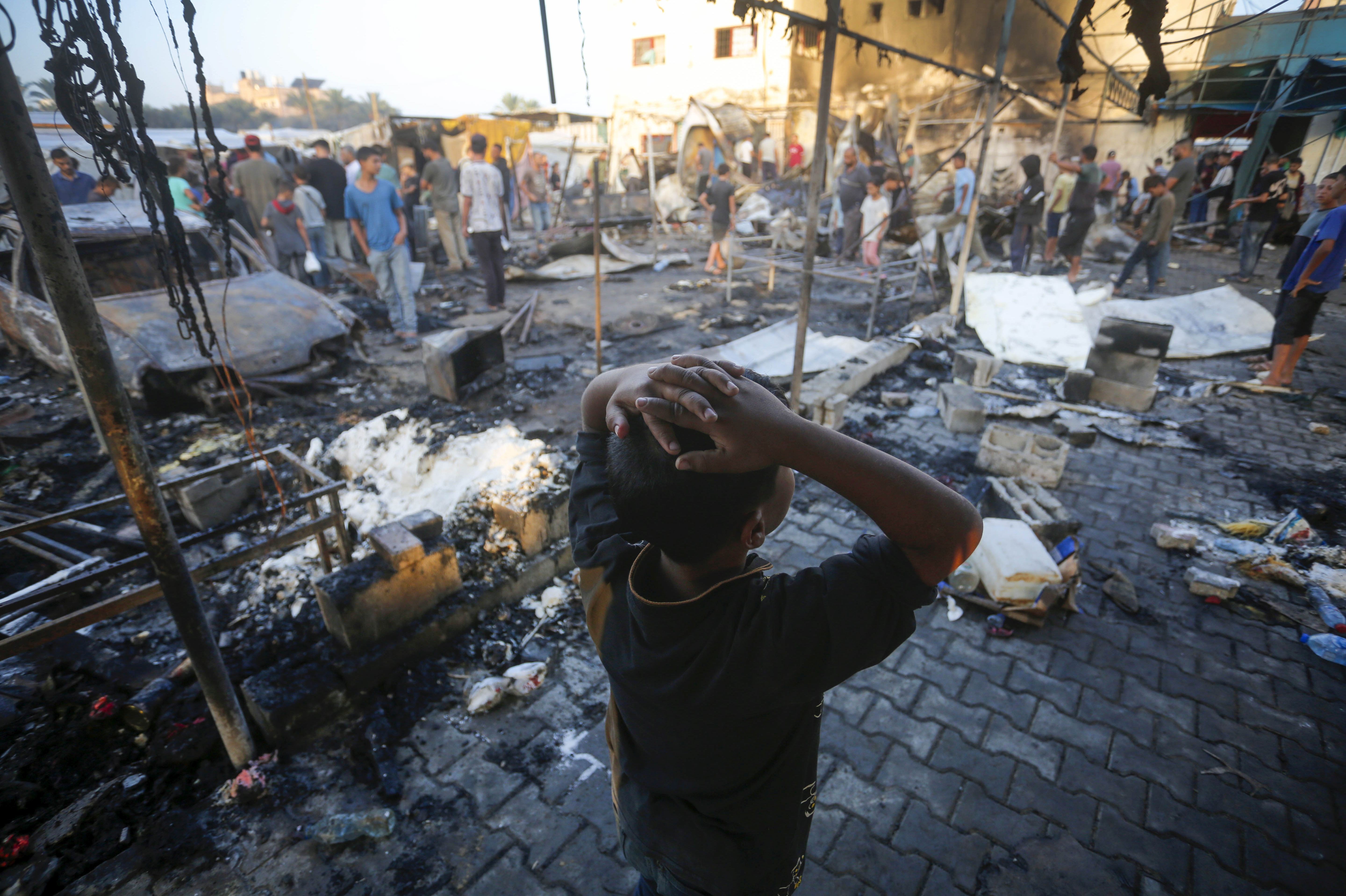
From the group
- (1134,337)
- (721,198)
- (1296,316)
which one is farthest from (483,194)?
(1296,316)

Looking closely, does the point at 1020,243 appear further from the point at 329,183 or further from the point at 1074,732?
the point at 329,183

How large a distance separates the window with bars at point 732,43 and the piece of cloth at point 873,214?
16.7m

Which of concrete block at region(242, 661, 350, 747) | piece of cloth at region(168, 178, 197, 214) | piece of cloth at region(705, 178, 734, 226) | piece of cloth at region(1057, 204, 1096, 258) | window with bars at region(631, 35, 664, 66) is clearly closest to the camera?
concrete block at region(242, 661, 350, 747)

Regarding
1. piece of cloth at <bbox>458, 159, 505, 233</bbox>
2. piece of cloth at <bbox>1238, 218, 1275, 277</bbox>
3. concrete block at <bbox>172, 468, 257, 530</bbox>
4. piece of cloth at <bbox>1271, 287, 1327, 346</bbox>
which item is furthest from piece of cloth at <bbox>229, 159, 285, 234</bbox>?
piece of cloth at <bbox>1238, 218, 1275, 277</bbox>

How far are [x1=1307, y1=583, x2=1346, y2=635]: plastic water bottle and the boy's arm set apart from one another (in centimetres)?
386

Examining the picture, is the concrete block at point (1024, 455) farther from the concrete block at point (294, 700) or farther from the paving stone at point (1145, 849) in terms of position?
Result: the concrete block at point (294, 700)

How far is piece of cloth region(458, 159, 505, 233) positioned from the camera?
862cm

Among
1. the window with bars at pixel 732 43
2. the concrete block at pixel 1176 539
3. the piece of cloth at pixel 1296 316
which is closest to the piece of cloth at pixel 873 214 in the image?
the piece of cloth at pixel 1296 316

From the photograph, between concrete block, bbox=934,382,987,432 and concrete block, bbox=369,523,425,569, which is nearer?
concrete block, bbox=369,523,425,569

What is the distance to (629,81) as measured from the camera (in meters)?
25.8

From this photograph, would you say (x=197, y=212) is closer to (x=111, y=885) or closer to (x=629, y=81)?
(x=111, y=885)

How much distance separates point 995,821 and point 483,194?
9.00 meters

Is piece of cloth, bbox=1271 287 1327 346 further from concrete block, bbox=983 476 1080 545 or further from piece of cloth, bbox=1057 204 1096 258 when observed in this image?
piece of cloth, bbox=1057 204 1096 258

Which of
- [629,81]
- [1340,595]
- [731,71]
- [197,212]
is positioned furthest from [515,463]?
[629,81]
